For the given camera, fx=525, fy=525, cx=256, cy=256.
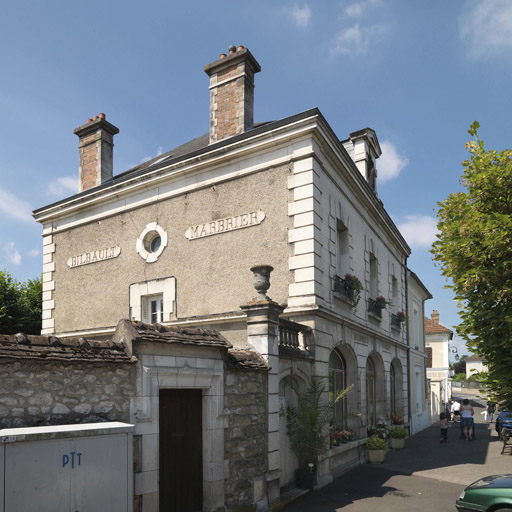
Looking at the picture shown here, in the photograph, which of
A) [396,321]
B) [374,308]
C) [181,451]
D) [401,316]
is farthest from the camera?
[401,316]

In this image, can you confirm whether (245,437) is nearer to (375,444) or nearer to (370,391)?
(375,444)

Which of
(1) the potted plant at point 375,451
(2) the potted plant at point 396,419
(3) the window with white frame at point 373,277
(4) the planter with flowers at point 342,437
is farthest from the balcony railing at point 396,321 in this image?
(4) the planter with flowers at point 342,437

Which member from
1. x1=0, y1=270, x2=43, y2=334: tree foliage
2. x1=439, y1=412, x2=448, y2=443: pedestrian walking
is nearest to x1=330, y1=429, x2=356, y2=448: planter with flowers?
x1=439, y1=412, x2=448, y2=443: pedestrian walking

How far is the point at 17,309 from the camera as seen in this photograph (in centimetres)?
2061

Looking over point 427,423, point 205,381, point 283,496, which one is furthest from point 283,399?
point 427,423

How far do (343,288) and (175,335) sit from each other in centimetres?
641

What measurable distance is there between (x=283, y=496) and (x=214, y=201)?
6.39 m

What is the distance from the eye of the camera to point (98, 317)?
1389 centimetres

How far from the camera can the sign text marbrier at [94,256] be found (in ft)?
45.4

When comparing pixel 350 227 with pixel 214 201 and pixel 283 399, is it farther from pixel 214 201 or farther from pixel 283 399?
pixel 283 399

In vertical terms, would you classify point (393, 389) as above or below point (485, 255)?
below

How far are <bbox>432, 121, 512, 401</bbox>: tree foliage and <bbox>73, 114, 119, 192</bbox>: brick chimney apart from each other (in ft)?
35.1

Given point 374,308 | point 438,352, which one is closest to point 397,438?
point 374,308

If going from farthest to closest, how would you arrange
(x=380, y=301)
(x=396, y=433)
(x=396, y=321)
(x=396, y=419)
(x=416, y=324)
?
(x=416, y=324)
(x=396, y=321)
(x=396, y=419)
(x=396, y=433)
(x=380, y=301)
